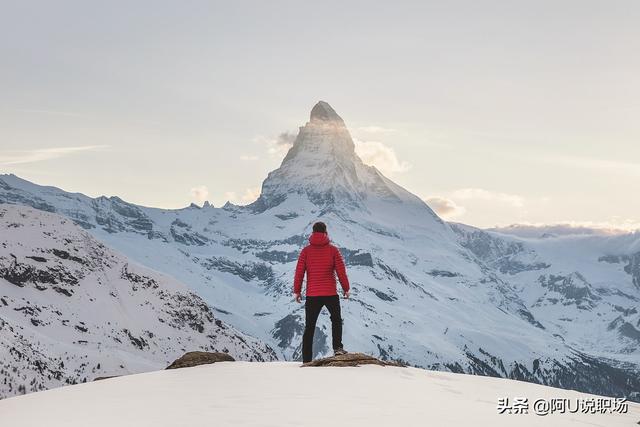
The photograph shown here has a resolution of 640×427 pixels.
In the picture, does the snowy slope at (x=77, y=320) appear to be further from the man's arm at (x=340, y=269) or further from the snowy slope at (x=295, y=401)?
the snowy slope at (x=295, y=401)

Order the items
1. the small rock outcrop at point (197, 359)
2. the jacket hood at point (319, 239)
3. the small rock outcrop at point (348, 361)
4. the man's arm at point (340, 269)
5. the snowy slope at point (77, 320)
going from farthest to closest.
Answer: the snowy slope at point (77, 320) → the small rock outcrop at point (197, 359) → the jacket hood at point (319, 239) → the man's arm at point (340, 269) → the small rock outcrop at point (348, 361)

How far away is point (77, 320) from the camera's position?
16838 cm

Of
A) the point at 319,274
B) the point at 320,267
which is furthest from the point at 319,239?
the point at 319,274

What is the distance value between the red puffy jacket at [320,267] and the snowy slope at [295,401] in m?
2.21

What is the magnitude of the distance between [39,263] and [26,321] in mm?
34547

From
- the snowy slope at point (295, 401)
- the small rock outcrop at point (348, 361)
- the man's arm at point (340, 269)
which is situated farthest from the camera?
the man's arm at point (340, 269)

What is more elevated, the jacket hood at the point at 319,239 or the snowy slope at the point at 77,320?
the jacket hood at the point at 319,239

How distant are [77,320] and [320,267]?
16049 cm

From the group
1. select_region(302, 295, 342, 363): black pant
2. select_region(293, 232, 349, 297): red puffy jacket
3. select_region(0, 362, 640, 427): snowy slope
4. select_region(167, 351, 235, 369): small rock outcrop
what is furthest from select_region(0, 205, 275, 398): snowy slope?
select_region(0, 362, 640, 427): snowy slope

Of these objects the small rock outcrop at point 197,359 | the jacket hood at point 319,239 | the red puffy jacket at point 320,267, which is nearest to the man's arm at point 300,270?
the red puffy jacket at point 320,267

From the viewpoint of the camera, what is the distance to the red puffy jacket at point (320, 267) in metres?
19.3

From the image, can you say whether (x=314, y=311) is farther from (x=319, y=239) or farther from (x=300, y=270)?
(x=319, y=239)

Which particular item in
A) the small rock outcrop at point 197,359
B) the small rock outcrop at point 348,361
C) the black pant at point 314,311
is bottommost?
the small rock outcrop at point 197,359

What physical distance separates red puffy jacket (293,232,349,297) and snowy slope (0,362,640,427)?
7.25 ft
